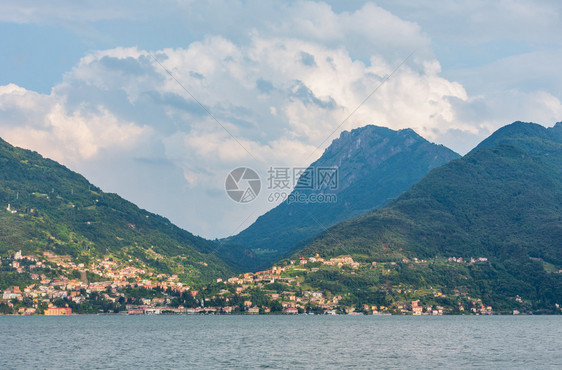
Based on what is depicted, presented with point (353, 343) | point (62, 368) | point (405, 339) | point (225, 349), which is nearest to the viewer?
point (62, 368)

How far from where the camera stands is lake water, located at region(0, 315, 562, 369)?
300 ft

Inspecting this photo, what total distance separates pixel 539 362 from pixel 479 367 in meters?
11.2

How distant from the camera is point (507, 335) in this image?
143625 mm

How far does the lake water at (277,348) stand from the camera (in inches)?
3600

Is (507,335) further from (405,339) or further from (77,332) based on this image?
(77,332)

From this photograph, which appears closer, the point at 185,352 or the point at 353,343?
the point at 185,352

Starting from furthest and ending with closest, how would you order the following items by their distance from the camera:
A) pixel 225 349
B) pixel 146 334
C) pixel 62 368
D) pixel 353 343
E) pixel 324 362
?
A: pixel 146 334
pixel 353 343
pixel 225 349
pixel 324 362
pixel 62 368

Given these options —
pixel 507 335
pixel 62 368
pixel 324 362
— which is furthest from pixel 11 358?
pixel 507 335

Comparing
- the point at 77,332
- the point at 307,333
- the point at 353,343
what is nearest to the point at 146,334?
the point at 77,332

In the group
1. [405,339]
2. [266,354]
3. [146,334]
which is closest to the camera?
[266,354]

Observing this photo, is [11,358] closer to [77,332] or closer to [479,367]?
[77,332]

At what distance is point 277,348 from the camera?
112 m

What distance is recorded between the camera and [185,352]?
4139 inches

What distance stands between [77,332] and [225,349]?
5296cm
